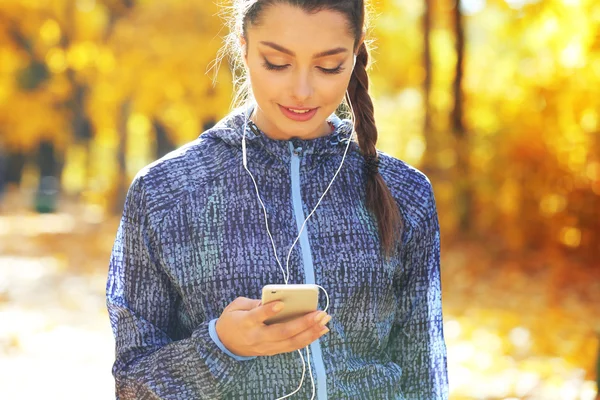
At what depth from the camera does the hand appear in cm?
201

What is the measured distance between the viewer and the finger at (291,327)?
2008 millimetres

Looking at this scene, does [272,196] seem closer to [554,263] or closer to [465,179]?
[554,263]

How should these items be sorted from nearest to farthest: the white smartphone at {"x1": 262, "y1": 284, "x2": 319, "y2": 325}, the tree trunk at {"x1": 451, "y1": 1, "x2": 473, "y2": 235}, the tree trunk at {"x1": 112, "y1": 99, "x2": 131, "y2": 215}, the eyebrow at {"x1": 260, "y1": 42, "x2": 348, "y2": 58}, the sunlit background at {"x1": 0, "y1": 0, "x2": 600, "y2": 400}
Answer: the white smartphone at {"x1": 262, "y1": 284, "x2": 319, "y2": 325} → the eyebrow at {"x1": 260, "y1": 42, "x2": 348, "y2": 58} → the sunlit background at {"x1": 0, "y1": 0, "x2": 600, "y2": 400} → the tree trunk at {"x1": 451, "y1": 1, "x2": 473, "y2": 235} → the tree trunk at {"x1": 112, "y1": 99, "x2": 131, "y2": 215}

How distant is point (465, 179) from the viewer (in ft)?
39.1

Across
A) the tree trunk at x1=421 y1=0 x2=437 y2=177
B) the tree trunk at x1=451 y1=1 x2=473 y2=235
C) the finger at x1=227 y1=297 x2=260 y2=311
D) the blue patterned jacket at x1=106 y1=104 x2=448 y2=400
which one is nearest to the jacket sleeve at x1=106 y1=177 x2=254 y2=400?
the blue patterned jacket at x1=106 y1=104 x2=448 y2=400

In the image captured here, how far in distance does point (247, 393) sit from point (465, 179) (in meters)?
10.0

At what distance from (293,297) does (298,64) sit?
0.66 meters

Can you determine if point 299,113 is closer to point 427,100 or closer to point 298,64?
point 298,64

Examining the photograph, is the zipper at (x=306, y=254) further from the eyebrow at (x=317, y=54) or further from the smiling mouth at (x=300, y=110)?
the eyebrow at (x=317, y=54)

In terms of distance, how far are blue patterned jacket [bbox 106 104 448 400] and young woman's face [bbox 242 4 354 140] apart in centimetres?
13

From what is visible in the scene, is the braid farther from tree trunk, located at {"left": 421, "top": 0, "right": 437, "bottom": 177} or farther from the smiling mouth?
tree trunk, located at {"left": 421, "top": 0, "right": 437, "bottom": 177}

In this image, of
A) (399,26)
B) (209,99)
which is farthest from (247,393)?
(209,99)

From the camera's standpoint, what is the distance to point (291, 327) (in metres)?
2.01

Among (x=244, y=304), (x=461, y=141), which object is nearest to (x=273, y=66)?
(x=244, y=304)
